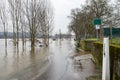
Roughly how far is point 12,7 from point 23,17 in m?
3.16

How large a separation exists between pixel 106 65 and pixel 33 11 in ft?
126

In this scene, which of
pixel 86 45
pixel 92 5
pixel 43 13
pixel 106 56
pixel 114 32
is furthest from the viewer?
pixel 43 13

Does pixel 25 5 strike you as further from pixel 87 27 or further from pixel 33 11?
pixel 87 27

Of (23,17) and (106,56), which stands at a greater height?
(23,17)

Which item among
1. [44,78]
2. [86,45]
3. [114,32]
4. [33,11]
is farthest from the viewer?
[33,11]

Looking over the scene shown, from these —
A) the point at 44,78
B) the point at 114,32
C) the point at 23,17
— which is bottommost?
the point at 44,78

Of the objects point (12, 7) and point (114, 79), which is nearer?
point (114, 79)

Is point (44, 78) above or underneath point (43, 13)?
underneath

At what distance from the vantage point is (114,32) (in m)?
13.1

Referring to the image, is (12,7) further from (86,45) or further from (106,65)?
(106,65)

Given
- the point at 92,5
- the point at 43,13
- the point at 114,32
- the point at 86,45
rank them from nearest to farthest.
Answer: the point at 114,32
the point at 86,45
the point at 92,5
the point at 43,13

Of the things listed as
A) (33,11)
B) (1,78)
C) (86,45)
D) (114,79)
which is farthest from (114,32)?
(33,11)

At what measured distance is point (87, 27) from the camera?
4797 centimetres

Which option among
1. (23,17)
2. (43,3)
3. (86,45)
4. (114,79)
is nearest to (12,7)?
(23,17)
